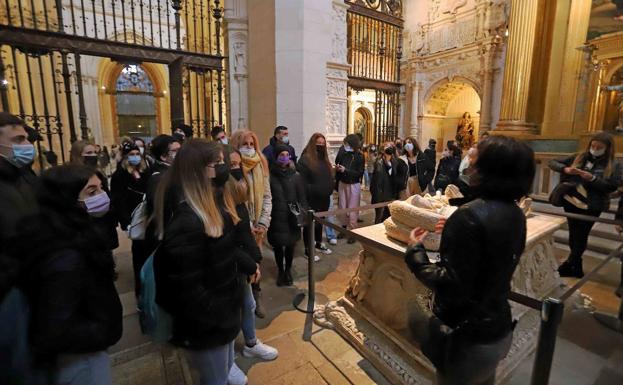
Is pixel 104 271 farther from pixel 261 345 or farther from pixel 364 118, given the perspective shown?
pixel 364 118

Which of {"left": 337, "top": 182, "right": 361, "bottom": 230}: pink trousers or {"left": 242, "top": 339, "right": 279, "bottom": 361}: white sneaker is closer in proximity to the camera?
{"left": 242, "top": 339, "right": 279, "bottom": 361}: white sneaker

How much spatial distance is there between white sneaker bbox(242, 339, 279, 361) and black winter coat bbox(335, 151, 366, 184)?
2971 mm

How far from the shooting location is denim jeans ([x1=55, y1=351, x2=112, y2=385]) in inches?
48.7

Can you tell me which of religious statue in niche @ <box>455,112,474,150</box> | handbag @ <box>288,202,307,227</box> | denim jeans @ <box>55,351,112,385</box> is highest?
religious statue in niche @ <box>455,112,474,150</box>

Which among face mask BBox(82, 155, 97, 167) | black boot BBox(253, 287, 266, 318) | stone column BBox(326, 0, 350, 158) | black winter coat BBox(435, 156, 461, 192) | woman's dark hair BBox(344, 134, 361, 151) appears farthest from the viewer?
stone column BBox(326, 0, 350, 158)

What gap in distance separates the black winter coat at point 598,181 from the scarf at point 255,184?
10.6ft

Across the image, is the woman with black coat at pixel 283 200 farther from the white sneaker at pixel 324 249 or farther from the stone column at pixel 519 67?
the stone column at pixel 519 67

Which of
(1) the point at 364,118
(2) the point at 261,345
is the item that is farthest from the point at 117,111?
(2) the point at 261,345

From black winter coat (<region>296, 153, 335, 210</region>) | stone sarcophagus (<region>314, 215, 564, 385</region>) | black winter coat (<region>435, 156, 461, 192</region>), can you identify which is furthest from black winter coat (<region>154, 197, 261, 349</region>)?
black winter coat (<region>435, 156, 461, 192</region>)

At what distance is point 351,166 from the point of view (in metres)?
4.89

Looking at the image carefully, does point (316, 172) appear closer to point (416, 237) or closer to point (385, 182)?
point (385, 182)

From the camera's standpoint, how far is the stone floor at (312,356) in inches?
86.0

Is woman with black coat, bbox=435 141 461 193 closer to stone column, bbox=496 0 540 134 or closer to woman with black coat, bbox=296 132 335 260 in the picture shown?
woman with black coat, bbox=296 132 335 260

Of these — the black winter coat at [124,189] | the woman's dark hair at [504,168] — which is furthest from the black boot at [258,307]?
the woman's dark hair at [504,168]
